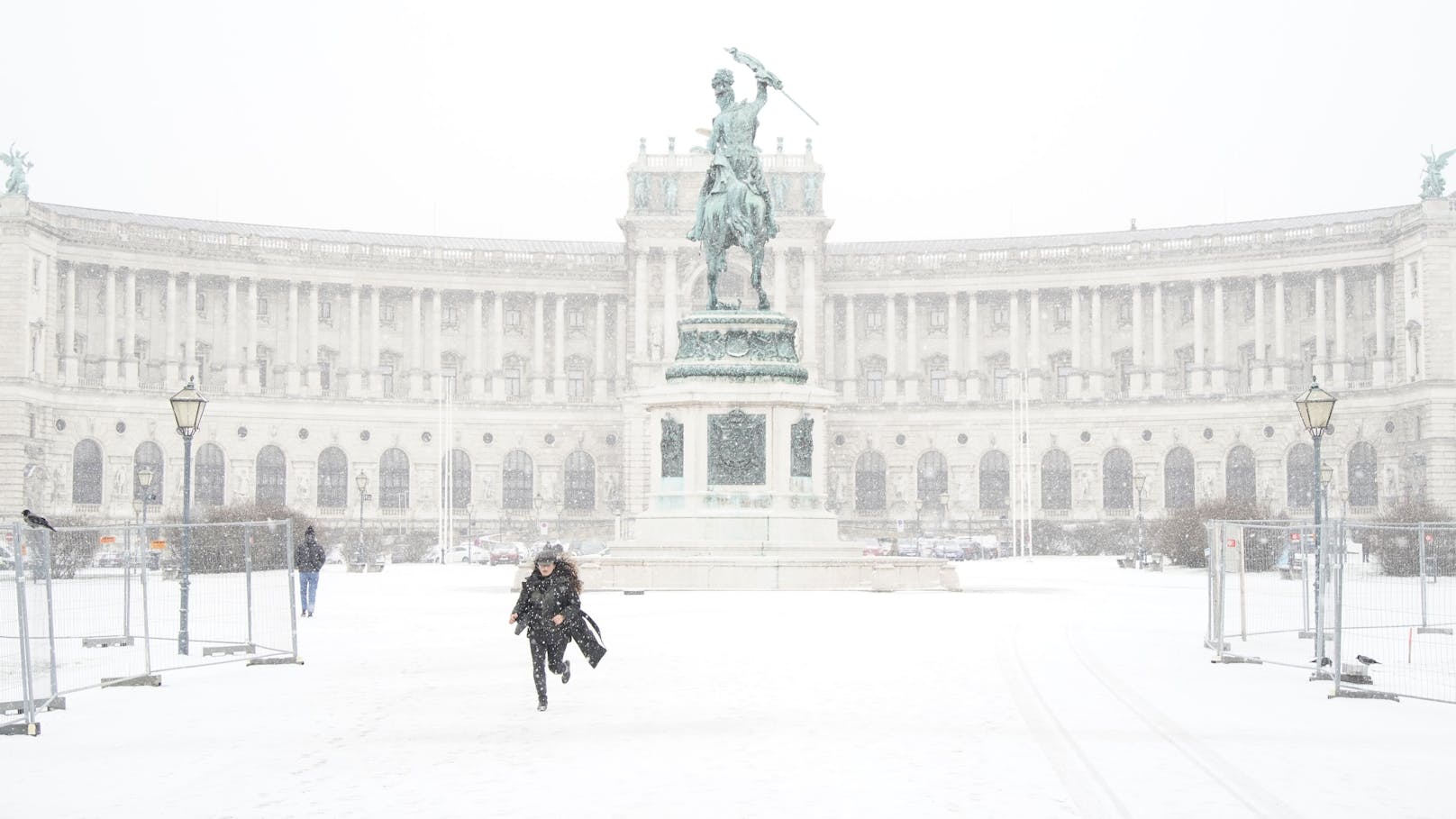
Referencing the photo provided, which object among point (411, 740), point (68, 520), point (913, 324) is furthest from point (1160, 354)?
point (411, 740)

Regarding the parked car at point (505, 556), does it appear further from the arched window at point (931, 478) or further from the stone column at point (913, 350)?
the stone column at point (913, 350)

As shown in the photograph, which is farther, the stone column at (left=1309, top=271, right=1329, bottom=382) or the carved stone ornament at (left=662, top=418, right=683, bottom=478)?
the stone column at (left=1309, top=271, right=1329, bottom=382)

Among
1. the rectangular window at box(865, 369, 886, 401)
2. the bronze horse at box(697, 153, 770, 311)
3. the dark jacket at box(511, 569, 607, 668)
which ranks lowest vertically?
the dark jacket at box(511, 569, 607, 668)

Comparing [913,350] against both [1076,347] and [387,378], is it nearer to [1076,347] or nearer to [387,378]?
[1076,347]

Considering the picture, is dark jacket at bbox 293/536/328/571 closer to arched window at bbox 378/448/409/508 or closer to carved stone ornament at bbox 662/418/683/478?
carved stone ornament at bbox 662/418/683/478

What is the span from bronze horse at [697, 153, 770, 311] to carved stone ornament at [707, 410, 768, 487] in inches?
104

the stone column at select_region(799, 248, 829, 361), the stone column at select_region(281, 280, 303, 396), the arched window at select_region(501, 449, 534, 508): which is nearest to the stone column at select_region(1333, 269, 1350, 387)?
the stone column at select_region(799, 248, 829, 361)

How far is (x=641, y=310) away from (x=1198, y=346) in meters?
31.4

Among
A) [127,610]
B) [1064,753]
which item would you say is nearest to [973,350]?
[127,610]

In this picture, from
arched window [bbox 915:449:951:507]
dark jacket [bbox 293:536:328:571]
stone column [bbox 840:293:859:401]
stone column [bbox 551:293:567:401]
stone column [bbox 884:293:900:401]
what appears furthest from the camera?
stone column [bbox 840:293:859:401]

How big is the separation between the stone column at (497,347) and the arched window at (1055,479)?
1237 inches

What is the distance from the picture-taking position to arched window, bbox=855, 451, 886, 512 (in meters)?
99.2

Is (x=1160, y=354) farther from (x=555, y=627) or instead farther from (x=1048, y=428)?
(x=555, y=627)

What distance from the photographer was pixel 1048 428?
3846 inches
